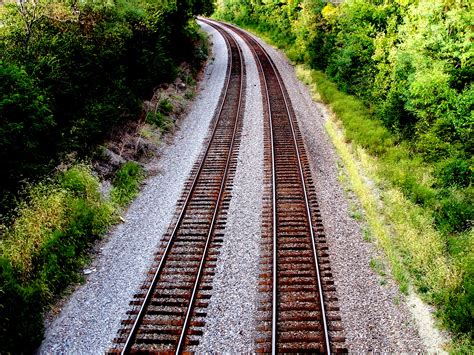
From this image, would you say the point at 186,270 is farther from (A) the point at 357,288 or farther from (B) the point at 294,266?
(A) the point at 357,288

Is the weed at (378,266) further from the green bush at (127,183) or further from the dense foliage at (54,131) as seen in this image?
the green bush at (127,183)

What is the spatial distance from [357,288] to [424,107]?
8.92m

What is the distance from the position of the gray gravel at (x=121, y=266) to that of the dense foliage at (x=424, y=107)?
6906 millimetres

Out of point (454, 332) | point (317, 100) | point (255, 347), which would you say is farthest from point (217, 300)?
point (317, 100)

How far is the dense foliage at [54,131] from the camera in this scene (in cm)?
871

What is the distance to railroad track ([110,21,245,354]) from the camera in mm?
7613

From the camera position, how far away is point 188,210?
11930mm

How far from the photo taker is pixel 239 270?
9.37 metres

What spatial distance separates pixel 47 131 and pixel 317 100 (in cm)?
1528

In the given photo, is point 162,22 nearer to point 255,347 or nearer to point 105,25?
point 105,25

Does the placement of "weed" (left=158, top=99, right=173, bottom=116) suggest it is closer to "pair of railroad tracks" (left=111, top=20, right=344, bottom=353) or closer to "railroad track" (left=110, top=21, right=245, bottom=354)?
"pair of railroad tracks" (left=111, top=20, right=344, bottom=353)

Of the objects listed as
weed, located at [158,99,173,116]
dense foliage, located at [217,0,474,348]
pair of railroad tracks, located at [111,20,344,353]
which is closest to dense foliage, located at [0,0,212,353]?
weed, located at [158,99,173,116]

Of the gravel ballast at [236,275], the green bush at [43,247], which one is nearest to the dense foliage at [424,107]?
the gravel ballast at [236,275]

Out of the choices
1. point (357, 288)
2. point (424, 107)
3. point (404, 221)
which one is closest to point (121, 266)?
point (357, 288)
